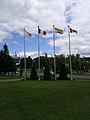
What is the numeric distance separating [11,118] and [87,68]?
125035 mm

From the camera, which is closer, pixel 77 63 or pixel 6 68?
pixel 6 68

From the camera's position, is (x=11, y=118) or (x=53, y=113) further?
(x=53, y=113)

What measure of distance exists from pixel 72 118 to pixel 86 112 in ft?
4.47

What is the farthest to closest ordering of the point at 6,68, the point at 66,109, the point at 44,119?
the point at 6,68
the point at 66,109
the point at 44,119

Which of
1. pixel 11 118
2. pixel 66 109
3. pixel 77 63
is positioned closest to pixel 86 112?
pixel 66 109

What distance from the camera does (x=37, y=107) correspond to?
473 inches

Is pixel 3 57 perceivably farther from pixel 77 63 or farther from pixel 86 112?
pixel 86 112

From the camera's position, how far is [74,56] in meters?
113

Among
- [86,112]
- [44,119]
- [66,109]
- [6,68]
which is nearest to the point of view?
[44,119]

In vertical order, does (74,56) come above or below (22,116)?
above

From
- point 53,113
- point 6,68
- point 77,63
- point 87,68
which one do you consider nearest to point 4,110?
point 53,113

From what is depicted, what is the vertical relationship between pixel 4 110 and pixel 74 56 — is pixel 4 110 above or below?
below

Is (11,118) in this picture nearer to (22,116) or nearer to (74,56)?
(22,116)

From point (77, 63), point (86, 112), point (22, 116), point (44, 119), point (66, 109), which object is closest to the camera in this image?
point (44, 119)
